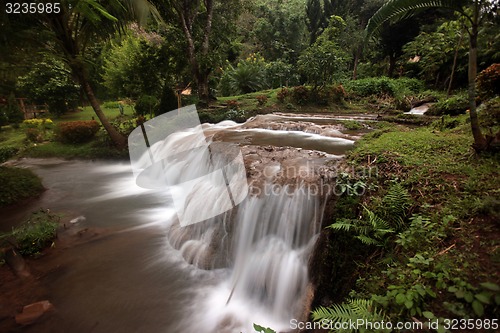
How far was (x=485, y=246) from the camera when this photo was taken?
2.24 m

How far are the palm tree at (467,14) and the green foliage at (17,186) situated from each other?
895 centimetres

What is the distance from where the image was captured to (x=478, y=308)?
173 centimetres

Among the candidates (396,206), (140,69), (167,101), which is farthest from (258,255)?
(140,69)

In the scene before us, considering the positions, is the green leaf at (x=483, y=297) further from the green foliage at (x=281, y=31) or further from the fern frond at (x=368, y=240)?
the green foliage at (x=281, y=31)

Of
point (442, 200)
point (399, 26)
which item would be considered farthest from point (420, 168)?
point (399, 26)

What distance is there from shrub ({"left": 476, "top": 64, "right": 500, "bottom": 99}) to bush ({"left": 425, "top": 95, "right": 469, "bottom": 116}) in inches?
31.1

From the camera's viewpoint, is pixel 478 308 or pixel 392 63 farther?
pixel 392 63

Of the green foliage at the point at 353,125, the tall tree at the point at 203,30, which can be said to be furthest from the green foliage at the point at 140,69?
the green foliage at the point at 353,125

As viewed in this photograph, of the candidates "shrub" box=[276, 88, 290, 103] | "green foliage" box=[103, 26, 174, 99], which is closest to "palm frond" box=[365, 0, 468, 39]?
"shrub" box=[276, 88, 290, 103]

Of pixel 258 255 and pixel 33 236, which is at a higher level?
pixel 33 236

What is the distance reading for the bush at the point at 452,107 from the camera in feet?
22.9

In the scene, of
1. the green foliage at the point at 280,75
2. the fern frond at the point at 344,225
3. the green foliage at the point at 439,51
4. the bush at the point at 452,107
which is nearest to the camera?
the fern frond at the point at 344,225

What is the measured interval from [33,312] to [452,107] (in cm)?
1070

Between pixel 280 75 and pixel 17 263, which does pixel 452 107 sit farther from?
pixel 280 75
